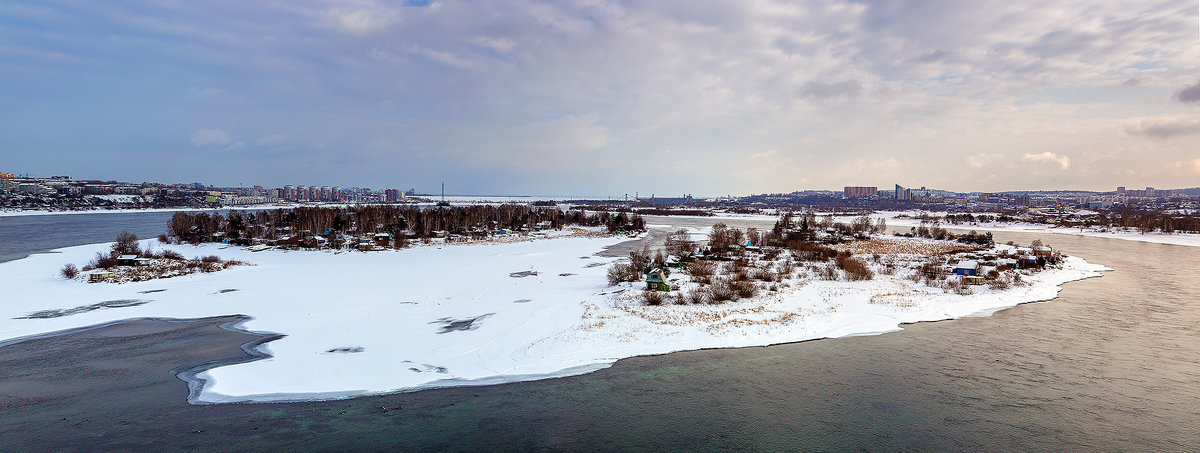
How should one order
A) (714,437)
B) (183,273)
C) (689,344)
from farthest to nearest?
1. (183,273)
2. (689,344)
3. (714,437)

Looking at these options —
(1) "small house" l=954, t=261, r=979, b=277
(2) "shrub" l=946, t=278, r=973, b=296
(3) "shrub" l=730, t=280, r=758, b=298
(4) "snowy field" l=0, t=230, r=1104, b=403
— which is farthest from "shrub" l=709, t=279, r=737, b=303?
(1) "small house" l=954, t=261, r=979, b=277

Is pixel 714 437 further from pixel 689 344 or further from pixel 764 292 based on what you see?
pixel 764 292

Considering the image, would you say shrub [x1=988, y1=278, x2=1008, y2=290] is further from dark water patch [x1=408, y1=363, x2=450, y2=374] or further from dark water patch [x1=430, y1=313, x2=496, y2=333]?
dark water patch [x1=408, y1=363, x2=450, y2=374]

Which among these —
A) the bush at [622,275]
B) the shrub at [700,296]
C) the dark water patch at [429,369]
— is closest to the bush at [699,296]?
the shrub at [700,296]

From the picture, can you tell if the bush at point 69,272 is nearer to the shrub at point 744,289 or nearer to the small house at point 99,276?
the small house at point 99,276

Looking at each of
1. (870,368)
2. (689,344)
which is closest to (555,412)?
(689,344)

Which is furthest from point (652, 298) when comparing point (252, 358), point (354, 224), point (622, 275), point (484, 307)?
point (354, 224)

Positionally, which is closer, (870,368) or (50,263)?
(870,368)
